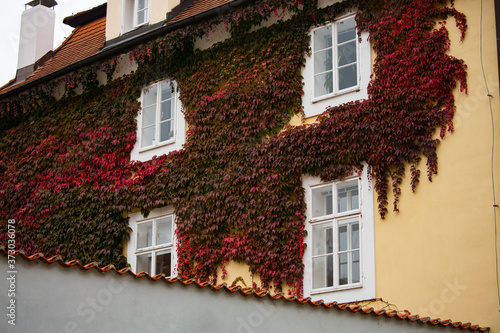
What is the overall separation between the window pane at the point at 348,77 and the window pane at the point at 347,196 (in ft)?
5.43

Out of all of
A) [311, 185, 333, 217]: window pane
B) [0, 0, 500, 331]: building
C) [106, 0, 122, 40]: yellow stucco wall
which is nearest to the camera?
[0, 0, 500, 331]: building

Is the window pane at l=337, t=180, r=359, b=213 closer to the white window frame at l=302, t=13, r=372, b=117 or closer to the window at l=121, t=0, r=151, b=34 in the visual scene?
the white window frame at l=302, t=13, r=372, b=117

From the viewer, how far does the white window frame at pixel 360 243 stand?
12109mm

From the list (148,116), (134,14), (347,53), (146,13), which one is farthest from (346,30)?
(134,14)

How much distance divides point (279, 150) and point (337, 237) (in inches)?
70.1

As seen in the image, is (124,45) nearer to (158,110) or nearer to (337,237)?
(158,110)

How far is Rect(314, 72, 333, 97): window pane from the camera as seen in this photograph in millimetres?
13613

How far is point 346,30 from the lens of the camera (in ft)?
45.0

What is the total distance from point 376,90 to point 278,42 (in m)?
2.33

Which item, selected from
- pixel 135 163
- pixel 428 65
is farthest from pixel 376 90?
pixel 135 163

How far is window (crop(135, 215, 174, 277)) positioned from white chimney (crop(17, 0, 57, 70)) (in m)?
5.99

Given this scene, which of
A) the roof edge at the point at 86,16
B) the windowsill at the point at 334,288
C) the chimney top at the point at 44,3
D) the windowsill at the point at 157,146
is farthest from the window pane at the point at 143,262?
the chimney top at the point at 44,3

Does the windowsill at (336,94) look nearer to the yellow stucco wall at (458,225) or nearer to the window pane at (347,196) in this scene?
the window pane at (347,196)

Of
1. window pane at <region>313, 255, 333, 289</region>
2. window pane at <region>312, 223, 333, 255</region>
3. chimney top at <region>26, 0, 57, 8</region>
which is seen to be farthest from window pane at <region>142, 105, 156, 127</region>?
chimney top at <region>26, 0, 57, 8</region>
